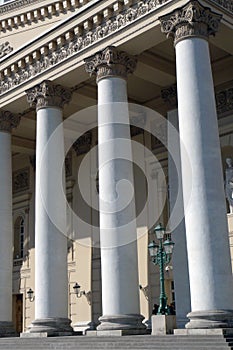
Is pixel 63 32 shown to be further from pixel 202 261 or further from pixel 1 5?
pixel 202 261

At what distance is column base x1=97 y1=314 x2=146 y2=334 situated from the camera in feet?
61.3

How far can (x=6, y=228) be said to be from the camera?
25438mm

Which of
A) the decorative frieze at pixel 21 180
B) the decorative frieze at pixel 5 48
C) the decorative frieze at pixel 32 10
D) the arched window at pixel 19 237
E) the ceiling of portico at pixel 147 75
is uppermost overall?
the decorative frieze at pixel 32 10

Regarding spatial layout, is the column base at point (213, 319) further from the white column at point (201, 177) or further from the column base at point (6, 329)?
the column base at point (6, 329)

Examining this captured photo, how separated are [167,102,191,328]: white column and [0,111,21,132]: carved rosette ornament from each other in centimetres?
696

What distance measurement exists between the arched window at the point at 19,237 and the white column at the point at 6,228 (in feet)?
24.5

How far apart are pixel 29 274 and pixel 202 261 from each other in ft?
54.7

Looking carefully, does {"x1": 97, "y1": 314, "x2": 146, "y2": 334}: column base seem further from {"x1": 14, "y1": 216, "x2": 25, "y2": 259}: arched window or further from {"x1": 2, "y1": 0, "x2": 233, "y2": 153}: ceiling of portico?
{"x1": 14, "y1": 216, "x2": 25, "y2": 259}: arched window

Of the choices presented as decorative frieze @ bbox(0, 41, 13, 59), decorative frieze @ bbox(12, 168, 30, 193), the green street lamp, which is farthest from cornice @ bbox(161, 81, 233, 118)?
decorative frieze @ bbox(12, 168, 30, 193)

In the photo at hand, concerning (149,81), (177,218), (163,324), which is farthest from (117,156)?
(149,81)

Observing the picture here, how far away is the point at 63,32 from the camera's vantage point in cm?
2270

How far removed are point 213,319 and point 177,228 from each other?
7.77 m

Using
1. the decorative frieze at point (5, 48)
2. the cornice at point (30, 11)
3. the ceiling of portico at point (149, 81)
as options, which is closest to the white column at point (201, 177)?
the ceiling of portico at point (149, 81)

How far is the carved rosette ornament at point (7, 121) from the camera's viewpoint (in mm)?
26047
